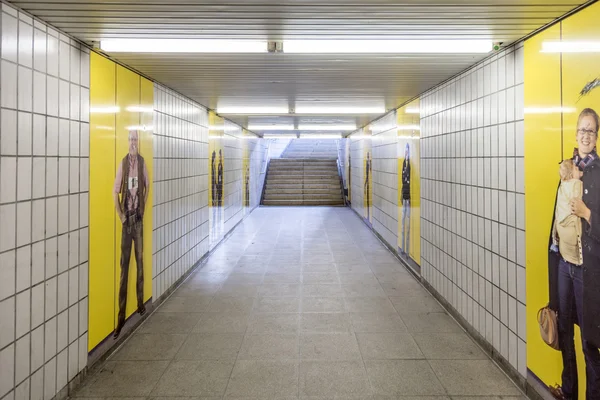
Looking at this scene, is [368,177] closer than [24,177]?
No

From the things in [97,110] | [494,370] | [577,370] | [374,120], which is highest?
[374,120]

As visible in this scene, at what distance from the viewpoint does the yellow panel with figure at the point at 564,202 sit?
2.13 m

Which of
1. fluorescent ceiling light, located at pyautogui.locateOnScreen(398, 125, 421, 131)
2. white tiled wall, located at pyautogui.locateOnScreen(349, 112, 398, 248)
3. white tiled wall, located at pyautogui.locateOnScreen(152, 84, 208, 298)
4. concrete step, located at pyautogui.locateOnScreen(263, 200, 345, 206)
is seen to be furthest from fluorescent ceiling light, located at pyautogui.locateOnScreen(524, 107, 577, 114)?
concrete step, located at pyautogui.locateOnScreen(263, 200, 345, 206)

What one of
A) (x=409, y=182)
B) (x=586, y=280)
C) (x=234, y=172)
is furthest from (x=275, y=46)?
(x=234, y=172)

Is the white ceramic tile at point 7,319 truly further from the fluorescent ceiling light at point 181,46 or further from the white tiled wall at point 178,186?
the white tiled wall at point 178,186

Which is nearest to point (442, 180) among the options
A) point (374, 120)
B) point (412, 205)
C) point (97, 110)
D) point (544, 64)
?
point (412, 205)

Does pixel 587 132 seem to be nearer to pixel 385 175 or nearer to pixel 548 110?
pixel 548 110

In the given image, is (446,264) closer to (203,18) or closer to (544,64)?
(544,64)

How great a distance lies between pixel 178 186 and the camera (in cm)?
530

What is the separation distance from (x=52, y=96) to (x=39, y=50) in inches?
11.0

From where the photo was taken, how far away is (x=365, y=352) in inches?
133

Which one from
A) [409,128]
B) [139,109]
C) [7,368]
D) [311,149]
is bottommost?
[7,368]

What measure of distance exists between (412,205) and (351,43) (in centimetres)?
334

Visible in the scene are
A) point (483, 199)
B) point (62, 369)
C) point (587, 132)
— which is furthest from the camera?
point (483, 199)
